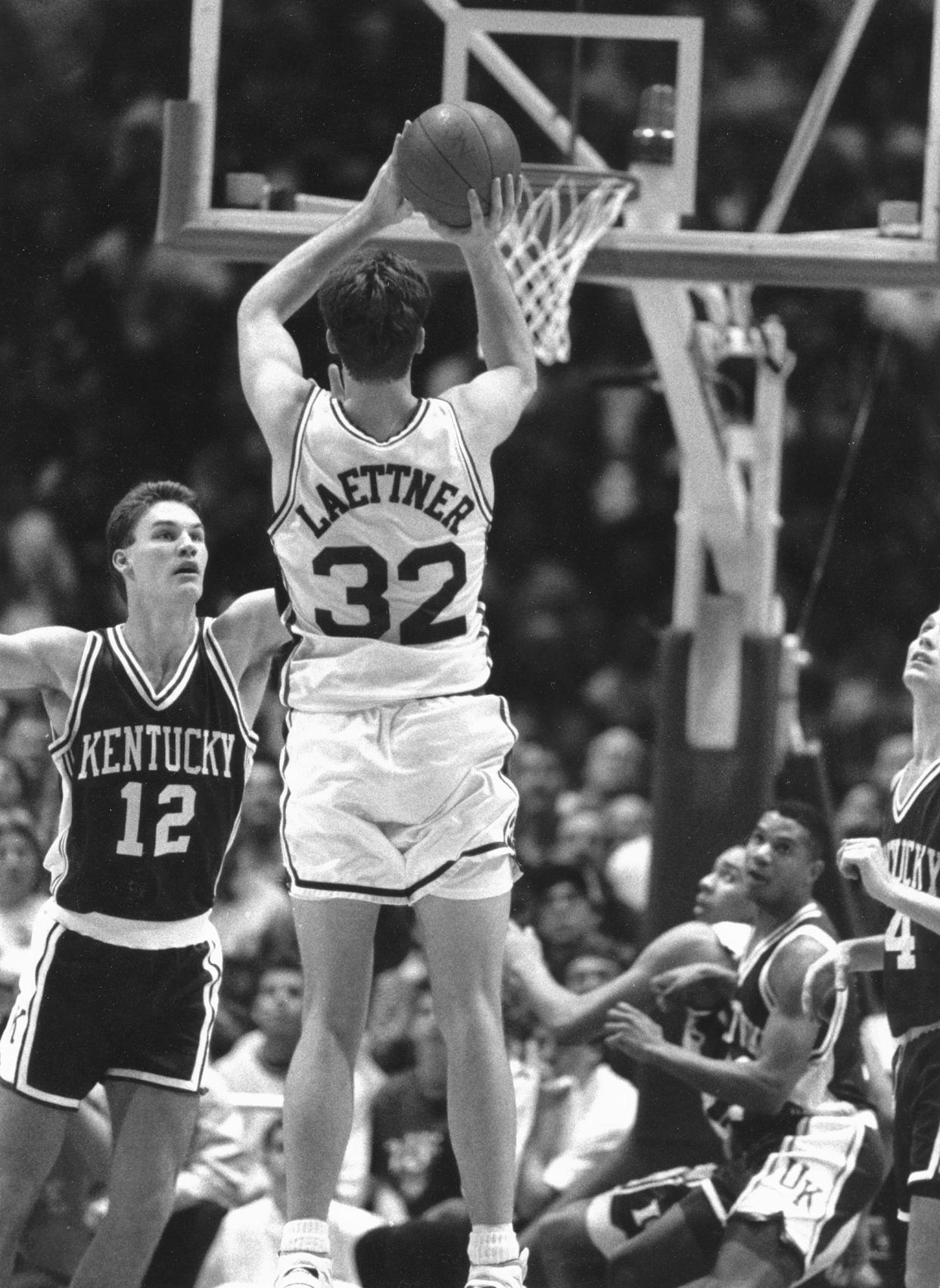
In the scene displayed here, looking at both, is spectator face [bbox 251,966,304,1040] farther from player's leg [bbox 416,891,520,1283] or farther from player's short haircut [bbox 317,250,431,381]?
player's short haircut [bbox 317,250,431,381]

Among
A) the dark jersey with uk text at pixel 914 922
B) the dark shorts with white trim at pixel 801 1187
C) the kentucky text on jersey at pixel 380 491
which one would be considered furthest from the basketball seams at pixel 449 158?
the dark shorts with white trim at pixel 801 1187

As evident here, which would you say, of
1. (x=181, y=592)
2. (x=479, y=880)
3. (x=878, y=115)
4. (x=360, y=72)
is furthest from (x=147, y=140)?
(x=479, y=880)

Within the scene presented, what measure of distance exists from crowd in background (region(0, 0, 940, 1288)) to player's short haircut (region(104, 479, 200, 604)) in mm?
6483

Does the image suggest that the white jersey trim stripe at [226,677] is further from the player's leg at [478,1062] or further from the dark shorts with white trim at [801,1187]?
the dark shorts with white trim at [801,1187]

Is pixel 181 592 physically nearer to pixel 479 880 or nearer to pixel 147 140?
pixel 479 880

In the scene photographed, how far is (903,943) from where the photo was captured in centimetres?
489

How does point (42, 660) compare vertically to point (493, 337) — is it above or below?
below

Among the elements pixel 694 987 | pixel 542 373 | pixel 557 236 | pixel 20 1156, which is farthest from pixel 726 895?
pixel 542 373

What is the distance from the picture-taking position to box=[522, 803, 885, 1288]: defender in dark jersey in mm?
5613

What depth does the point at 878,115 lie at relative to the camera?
518 inches

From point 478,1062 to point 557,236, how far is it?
134 inches

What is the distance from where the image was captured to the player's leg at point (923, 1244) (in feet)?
15.3

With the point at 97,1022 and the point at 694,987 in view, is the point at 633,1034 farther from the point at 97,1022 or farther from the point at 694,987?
the point at 97,1022

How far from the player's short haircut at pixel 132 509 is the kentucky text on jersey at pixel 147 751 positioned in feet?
1.14
